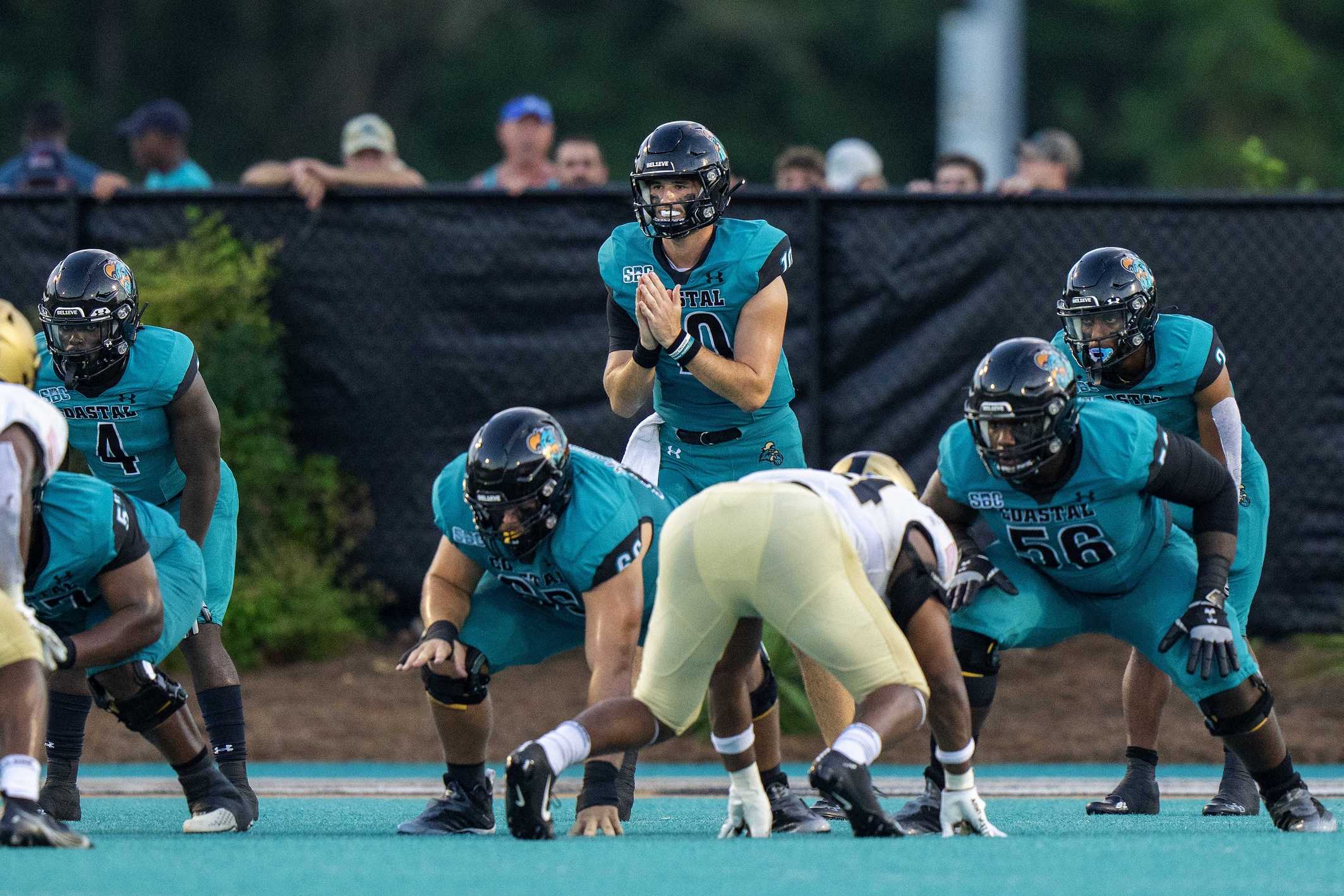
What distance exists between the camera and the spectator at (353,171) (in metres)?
10.0

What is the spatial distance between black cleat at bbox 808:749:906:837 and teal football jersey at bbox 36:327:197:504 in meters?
2.84

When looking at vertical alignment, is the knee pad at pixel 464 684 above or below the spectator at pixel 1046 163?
below

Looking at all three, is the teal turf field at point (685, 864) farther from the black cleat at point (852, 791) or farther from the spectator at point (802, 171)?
the spectator at point (802, 171)

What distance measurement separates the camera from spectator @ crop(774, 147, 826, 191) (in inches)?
410

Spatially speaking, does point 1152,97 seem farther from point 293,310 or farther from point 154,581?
point 154,581

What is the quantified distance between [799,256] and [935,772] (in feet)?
14.2

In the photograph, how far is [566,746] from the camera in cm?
535

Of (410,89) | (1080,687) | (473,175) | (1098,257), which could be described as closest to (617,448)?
(1080,687)

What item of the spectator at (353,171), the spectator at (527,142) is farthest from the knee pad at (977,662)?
the spectator at (527,142)

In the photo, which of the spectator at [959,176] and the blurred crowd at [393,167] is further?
the spectator at [959,176]

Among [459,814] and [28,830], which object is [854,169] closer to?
[459,814]

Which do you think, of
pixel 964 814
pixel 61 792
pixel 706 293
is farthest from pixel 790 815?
pixel 61 792

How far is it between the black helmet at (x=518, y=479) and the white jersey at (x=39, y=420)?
120 centimetres

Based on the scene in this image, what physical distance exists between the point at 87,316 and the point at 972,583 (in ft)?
10.3
